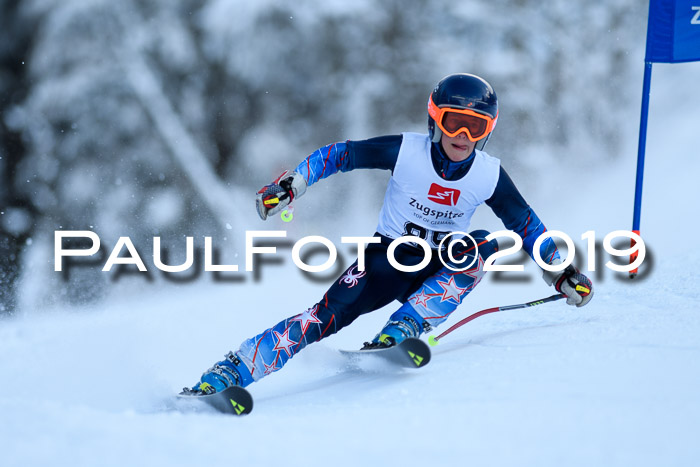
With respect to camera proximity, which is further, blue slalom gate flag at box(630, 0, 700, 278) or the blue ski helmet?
blue slalom gate flag at box(630, 0, 700, 278)

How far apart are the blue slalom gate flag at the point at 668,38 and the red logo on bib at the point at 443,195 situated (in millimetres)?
1855

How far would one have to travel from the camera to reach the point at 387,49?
11.1 metres

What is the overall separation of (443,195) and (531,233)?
521 millimetres

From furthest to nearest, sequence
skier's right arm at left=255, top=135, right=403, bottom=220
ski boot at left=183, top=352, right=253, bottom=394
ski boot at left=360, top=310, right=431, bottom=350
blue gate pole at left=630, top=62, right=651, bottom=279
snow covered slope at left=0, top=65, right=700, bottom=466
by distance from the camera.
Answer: blue gate pole at left=630, top=62, right=651, bottom=279
skier's right arm at left=255, top=135, right=403, bottom=220
ski boot at left=360, top=310, right=431, bottom=350
ski boot at left=183, top=352, right=253, bottom=394
snow covered slope at left=0, top=65, right=700, bottom=466

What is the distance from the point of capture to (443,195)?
3322 mm

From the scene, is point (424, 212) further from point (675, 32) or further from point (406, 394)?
point (675, 32)

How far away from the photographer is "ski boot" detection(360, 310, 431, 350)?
3103 millimetres

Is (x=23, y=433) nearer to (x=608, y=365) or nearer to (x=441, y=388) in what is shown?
(x=441, y=388)

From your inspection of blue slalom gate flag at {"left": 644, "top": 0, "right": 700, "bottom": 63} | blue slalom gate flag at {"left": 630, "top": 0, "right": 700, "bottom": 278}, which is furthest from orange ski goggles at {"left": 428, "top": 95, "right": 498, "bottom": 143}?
blue slalom gate flag at {"left": 644, "top": 0, "right": 700, "bottom": 63}

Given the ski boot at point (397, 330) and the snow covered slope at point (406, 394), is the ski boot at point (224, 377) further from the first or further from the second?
the ski boot at point (397, 330)

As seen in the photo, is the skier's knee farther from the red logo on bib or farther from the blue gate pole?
the blue gate pole

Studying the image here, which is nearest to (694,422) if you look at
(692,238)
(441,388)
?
(441,388)

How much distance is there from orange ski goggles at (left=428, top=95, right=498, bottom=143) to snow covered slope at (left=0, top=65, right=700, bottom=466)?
3.29 ft

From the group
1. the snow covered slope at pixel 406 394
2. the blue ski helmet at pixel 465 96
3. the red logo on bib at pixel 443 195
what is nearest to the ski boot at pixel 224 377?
the snow covered slope at pixel 406 394
